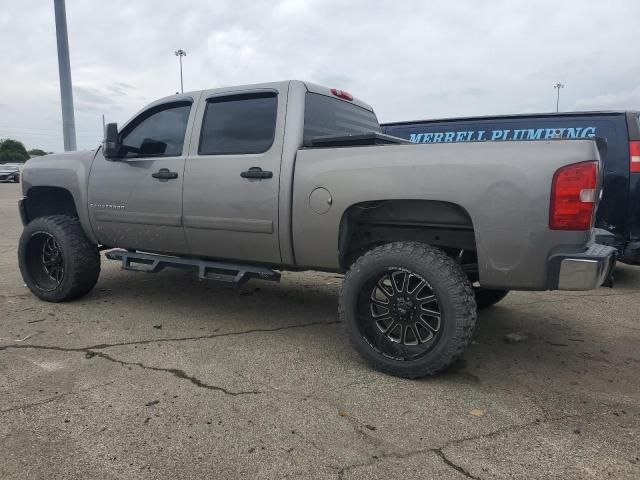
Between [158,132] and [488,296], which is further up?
[158,132]

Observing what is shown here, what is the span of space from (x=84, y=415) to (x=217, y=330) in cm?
149

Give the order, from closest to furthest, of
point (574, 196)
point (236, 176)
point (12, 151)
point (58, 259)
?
point (574, 196) → point (236, 176) → point (58, 259) → point (12, 151)

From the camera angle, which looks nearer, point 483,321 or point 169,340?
point 169,340

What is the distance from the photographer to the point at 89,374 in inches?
124

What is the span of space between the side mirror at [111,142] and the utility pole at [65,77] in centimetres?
1057

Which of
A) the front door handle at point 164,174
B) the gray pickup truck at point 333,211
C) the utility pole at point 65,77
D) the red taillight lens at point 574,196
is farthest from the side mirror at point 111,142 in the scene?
the utility pole at point 65,77

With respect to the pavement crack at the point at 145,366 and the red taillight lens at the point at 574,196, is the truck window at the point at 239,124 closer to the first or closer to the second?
the pavement crack at the point at 145,366

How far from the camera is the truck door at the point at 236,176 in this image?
11.9 ft

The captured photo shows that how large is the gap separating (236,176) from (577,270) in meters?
2.41

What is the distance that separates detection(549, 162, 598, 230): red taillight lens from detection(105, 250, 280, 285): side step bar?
200cm

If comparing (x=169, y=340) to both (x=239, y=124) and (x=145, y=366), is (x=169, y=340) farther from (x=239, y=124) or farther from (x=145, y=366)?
(x=239, y=124)

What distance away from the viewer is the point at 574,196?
2.65 meters

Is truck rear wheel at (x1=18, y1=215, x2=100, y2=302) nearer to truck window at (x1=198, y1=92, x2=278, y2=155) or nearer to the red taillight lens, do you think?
truck window at (x1=198, y1=92, x2=278, y2=155)

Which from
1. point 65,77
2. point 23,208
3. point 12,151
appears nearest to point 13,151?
point 12,151
